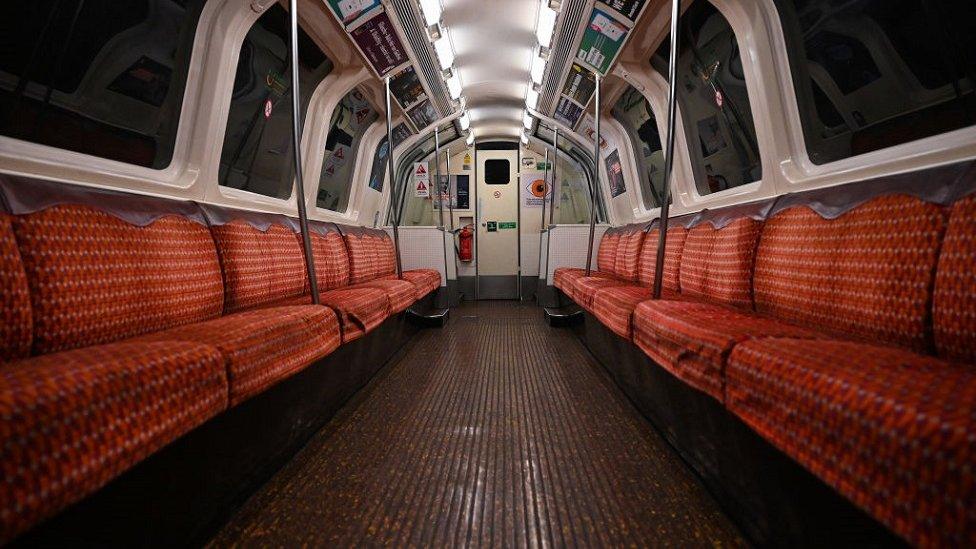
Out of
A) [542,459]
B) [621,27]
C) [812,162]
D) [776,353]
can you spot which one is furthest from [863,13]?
[542,459]

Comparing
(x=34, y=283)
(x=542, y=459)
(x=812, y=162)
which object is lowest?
(x=542, y=459)

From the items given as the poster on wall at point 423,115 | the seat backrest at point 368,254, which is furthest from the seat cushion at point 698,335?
the poster on wall at point 423,115

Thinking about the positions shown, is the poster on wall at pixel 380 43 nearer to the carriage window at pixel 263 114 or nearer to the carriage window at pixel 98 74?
the carriage window at pixel 263 114

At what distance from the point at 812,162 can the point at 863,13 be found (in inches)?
29.9

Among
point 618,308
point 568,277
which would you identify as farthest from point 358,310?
point 568,277

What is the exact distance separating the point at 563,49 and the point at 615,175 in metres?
2.36

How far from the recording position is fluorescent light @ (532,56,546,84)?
4567 mm

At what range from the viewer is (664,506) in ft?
4.13

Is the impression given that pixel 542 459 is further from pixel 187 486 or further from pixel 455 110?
pixel 455 110

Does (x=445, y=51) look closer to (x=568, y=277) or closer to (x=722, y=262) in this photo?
(x=568, y=277)

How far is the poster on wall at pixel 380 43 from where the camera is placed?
331 centimetres

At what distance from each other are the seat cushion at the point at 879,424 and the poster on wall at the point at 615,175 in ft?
16.1

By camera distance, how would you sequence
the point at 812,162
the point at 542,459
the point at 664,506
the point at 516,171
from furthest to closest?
1. the point at 516,171
2. the point at 812,162
3. the point at 542,459
4. the point at 664,506

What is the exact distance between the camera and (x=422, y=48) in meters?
4.02
